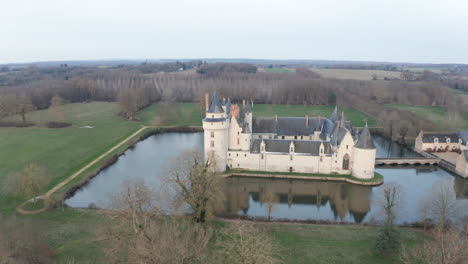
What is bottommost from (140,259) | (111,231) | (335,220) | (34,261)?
(335,220)

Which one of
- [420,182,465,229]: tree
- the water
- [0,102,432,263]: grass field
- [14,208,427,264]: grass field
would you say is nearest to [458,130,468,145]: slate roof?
the water

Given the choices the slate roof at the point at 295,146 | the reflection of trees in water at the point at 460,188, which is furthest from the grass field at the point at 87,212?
the slate roof at the point at 295,146

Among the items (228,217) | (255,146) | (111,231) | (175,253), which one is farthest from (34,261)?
(255,146)

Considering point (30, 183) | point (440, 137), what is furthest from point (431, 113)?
point (30, 183)

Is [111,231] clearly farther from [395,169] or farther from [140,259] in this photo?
[395,169]

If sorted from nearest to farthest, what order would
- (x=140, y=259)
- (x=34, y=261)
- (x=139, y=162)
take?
(x=140, y=259) < (x=34, y=261) < (x=139, y=162)

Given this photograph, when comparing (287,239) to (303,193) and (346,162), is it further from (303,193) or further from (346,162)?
(346,162)

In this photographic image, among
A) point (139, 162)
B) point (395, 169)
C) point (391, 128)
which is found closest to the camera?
point (395, 169)
